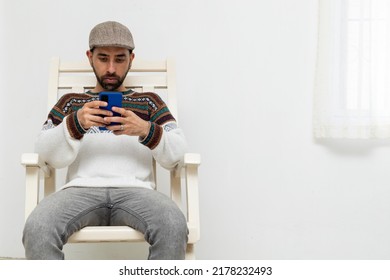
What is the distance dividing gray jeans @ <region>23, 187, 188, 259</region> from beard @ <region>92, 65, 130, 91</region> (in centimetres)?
30

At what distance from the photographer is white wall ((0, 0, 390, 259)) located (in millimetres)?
1951

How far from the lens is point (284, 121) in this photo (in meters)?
1.96

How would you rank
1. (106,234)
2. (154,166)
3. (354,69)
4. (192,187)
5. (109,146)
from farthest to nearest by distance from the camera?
(354,69) → (154,166) → (109,146) → (192,187) → (106,234)

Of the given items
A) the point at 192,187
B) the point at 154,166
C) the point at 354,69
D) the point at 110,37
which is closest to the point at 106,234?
the point at 192,187

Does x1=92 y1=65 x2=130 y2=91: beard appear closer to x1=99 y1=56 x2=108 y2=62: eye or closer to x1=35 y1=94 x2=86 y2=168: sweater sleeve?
x1=99 y1=56 x2=108 y2=62: eye

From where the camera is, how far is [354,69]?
6.22ft

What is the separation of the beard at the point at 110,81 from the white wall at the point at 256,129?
1.18 ft

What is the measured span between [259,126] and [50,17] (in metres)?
0.76

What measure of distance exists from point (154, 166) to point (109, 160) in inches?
7.7

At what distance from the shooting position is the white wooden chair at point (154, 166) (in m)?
1.33

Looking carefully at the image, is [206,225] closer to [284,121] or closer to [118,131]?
[284,121]

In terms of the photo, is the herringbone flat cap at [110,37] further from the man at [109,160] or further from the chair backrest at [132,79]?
the chair backrest at [132,79]

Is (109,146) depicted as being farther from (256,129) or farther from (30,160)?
Result: (256,129)
